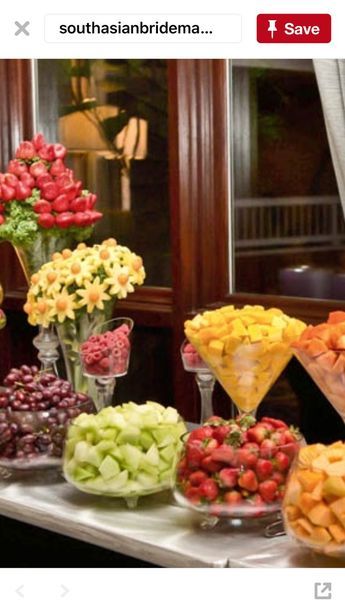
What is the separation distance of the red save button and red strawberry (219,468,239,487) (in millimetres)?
702

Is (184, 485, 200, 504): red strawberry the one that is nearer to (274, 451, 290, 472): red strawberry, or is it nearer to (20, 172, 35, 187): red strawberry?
(274, 451, 290, 472): red strawberry

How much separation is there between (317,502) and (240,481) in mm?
124

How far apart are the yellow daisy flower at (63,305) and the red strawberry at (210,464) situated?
66 centimetres

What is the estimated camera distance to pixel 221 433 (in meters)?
1.42

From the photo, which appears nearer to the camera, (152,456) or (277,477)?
(277,477)

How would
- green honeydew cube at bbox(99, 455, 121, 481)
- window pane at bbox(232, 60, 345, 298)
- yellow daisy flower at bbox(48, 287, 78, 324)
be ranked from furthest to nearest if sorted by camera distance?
window pane at bbox(232, 60, 345, 298) → yellow daisy flower at bbox(48, 287, 78, 324) → green honeydew cube at bbox(99, 455, 121, 481)

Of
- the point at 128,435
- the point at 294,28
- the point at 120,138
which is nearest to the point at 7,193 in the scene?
the point at 294,28

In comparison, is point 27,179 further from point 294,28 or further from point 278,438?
point 278,438

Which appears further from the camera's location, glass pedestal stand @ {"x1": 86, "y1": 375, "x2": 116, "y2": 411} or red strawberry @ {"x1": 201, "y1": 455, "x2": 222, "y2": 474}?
glass pedestal stand @ {"x1": 86, "y1": 375, "x2": 116, "y2": 411}

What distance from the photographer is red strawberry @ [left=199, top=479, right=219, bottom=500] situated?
1.39 metres

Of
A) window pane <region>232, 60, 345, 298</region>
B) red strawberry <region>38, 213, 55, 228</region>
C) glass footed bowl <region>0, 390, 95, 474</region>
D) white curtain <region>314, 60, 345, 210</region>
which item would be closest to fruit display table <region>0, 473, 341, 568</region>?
glass footed bowl <region>0, 390, 95, 474</region>

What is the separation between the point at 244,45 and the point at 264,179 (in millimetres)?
1201
